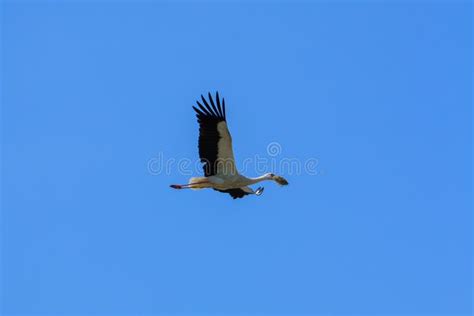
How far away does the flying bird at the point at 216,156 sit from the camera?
140 ft

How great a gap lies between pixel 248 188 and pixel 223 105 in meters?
2.17

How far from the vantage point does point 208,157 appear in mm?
A: 42969

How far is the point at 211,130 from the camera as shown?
4275 cm

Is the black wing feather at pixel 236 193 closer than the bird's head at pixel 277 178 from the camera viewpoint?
No

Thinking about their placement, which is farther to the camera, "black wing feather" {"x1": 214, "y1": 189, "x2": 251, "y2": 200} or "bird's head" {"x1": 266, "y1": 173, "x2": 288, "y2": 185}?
"black wing feather" {"x1": 214, "y1": 189, "x2": 251, "y2": 200}

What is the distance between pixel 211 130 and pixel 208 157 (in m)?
0.63

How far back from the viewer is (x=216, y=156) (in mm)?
42969

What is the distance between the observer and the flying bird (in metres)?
42.8

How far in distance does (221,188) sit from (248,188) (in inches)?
29.0

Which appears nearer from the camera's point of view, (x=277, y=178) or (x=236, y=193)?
(x=277, y=178)

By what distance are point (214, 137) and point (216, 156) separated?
1.49 ft

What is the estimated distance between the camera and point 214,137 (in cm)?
4278

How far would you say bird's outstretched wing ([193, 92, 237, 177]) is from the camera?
4272 cm

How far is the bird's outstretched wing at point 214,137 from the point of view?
4272 cm
